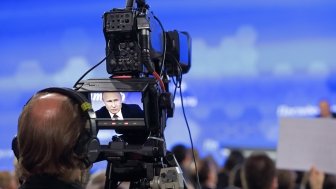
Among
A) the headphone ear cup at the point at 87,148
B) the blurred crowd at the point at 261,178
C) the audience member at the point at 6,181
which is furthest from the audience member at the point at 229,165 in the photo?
the headphone ear cup at the point at 87,148

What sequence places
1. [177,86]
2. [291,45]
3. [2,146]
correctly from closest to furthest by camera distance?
[177,86] < [291,45] < [2,146]

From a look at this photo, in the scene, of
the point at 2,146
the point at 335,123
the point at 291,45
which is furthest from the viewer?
the point at 2,146

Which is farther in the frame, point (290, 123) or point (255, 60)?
point (255, 60)

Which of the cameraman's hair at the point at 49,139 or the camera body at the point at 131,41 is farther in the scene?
the camera body at the point at 131,41

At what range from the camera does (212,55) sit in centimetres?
498

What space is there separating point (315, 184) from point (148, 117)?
4.02 feet

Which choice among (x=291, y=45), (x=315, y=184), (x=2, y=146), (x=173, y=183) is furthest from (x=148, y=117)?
(x=2, y=146)

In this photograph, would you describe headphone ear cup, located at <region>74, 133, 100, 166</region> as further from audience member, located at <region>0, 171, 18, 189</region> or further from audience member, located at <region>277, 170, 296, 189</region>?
audience member, located at <region>0, 171, 18, 189</region>

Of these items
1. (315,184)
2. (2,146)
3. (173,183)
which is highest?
(173,183)

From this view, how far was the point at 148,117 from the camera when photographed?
1.81 meters

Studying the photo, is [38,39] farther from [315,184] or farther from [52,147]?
[52,147]

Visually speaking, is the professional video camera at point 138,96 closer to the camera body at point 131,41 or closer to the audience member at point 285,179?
the camera body at point 131,41

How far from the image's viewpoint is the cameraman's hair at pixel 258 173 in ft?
9.52

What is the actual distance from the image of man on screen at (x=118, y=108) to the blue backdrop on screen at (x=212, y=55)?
2.94 metres
